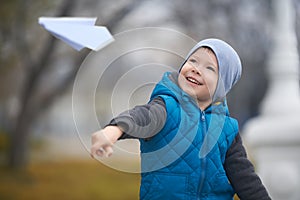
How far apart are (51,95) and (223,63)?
533cm

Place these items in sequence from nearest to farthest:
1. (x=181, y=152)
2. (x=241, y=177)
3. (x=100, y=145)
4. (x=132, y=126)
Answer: (x=100, y=145), (x=132, y=126), (x=181, y=152), (x=241, y=177)

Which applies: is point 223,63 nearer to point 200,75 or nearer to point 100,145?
point 200,75

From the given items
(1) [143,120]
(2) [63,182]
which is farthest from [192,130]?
(2) [63,182]

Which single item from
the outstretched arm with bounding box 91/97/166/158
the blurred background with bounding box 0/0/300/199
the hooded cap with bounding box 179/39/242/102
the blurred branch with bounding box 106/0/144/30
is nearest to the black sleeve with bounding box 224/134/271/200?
the hooded cap with bounding box 179/39/242/102

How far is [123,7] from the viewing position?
6805 millimetres

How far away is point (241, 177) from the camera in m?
1.58

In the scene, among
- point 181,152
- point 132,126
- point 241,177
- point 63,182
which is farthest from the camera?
point 63,182

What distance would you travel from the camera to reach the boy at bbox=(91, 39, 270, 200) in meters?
1.45

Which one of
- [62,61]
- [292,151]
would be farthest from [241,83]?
[292,151]

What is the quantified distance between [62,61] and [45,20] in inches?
205

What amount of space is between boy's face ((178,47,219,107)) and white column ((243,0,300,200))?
2.16m

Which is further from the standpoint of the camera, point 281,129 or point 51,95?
point 51,95

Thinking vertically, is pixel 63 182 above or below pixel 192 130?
above

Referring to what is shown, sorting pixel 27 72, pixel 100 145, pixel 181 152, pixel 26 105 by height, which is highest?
pixel 27 72
